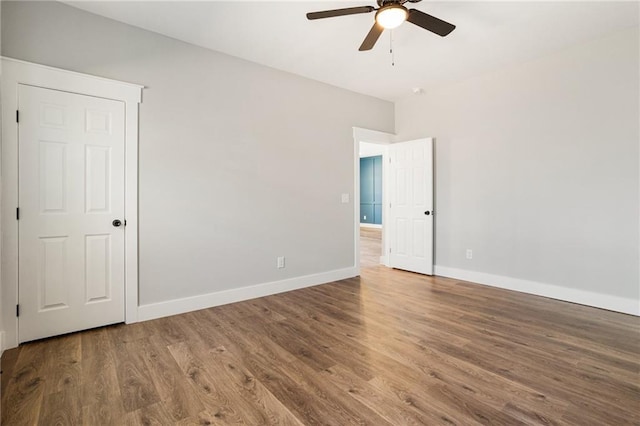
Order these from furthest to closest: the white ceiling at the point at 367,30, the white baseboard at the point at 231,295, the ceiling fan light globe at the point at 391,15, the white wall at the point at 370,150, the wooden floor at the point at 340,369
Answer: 1. the white wall at the point at 370,150
2. the white baseboard at the point at 231,295
3. the white ceiling at the point at 367,30
4. the ceiling fan light globe at the point at 391,15
5. the wooden floor at the point at 340,369

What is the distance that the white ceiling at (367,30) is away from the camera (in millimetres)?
2744

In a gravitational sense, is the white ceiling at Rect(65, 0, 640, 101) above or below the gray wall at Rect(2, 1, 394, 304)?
above

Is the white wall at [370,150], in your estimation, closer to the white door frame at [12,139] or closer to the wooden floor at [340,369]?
the wooden floor at [340,369]

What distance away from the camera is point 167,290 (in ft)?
10.5

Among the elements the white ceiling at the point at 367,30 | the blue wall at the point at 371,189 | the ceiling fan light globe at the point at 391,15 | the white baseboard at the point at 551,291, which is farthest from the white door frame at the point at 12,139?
the blue wall at the point at 371,189

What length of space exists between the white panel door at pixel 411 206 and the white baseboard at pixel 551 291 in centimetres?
42

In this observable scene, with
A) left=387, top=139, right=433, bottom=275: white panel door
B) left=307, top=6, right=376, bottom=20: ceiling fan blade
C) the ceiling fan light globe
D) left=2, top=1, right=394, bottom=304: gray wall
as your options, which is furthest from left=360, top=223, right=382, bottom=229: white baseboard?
left=307, top=6, right=376, bottom=20: ceiling fan blade

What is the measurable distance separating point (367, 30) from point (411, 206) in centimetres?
279

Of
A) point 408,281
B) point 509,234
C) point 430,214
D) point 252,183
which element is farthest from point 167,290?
point 509,234

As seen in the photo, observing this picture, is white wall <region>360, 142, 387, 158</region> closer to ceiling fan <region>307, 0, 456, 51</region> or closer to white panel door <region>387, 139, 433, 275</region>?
white panel door <region>387, 139, 433, 275</region>

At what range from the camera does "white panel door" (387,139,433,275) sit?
4824 millimetres

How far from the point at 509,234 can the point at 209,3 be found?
426cm

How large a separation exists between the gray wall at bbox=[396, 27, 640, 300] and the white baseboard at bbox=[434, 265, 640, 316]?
0.07m

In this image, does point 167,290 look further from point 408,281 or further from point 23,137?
point 408,281
